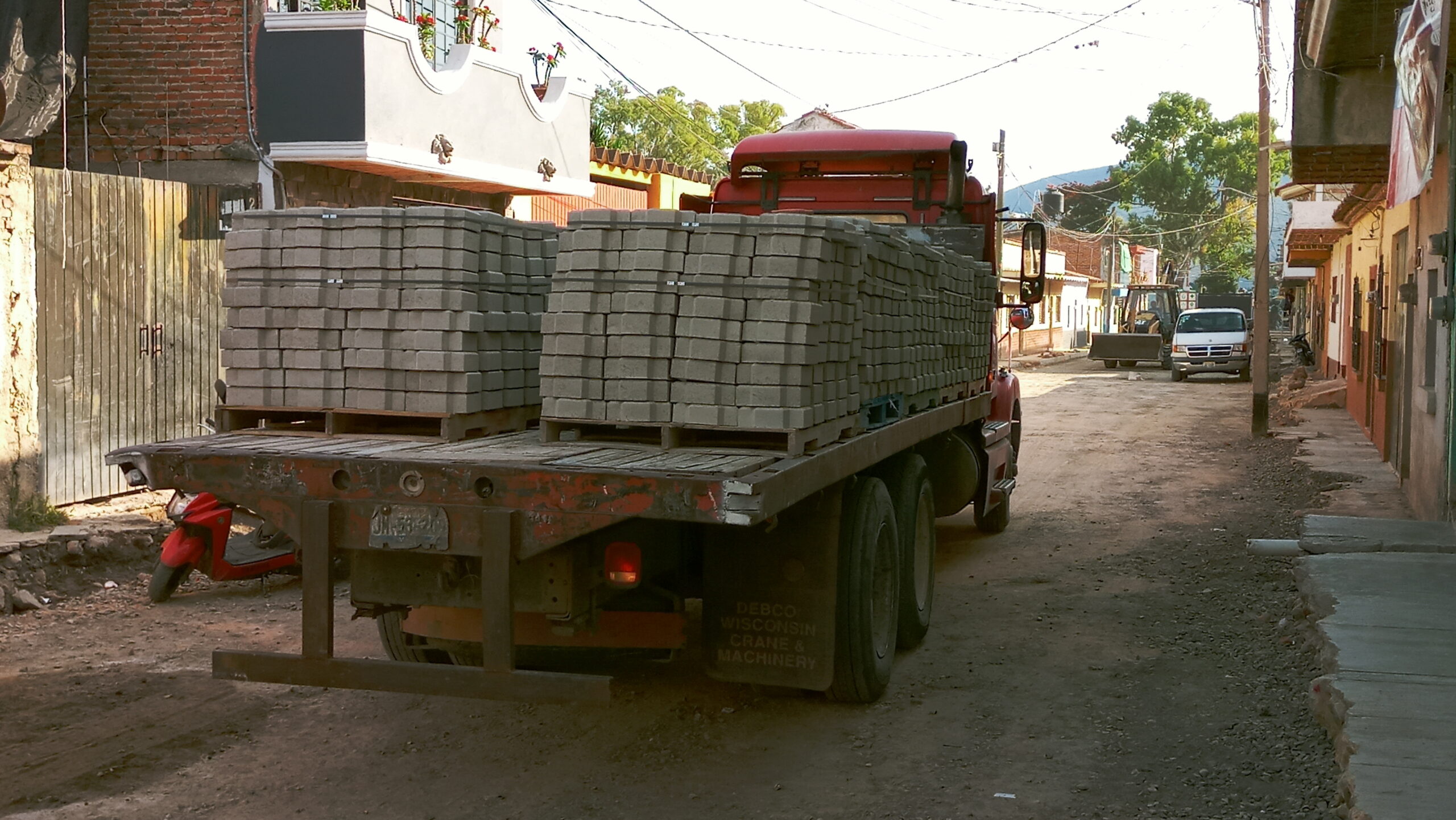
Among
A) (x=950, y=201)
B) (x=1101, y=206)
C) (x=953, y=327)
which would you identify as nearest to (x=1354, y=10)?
(x=950, y=201)

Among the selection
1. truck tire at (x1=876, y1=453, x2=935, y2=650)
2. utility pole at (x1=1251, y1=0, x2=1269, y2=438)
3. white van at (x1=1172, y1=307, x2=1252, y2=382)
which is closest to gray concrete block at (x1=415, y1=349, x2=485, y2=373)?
truck tire at (x1=876, y1=453, x2=935, y2=650)

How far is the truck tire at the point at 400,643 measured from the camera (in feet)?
20.1

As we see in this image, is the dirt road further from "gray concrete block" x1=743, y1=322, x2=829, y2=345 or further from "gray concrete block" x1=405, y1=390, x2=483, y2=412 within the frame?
"gray concrete block" x1=743, y1=322, x2=829, y2=345

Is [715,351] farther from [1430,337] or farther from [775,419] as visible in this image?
[1430,337]

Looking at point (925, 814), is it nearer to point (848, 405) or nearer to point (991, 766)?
point (991, 766)

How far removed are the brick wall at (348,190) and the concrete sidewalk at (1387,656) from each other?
7.85 meters

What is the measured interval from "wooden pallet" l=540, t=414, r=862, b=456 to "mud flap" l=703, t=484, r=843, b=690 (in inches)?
17.1

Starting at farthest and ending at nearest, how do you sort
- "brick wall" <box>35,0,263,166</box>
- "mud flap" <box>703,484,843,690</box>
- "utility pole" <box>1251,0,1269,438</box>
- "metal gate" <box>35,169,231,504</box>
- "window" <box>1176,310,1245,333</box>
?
"window" <box>1176,310,1245,333</box> < "utility pole" <box>1251,0,1269,438</box> < "brick wall" <box>35,0,263,166</box> < "metal gate" <box>35,169,231,504</box> < "mud flap" <box>703,484,843,690</box>

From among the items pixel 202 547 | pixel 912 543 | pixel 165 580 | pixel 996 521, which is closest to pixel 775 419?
pixel 912 543

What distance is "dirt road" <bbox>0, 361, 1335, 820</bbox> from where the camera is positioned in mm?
5066

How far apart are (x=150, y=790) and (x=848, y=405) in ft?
10.2

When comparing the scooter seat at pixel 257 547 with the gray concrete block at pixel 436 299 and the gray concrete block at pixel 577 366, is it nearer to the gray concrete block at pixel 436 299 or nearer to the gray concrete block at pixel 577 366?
the gray concrete block at pixel 436 299

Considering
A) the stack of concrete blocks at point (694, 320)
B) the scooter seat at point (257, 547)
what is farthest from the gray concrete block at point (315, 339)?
the scooter seat at point (257, 547)

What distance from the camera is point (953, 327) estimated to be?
8.41 metres
